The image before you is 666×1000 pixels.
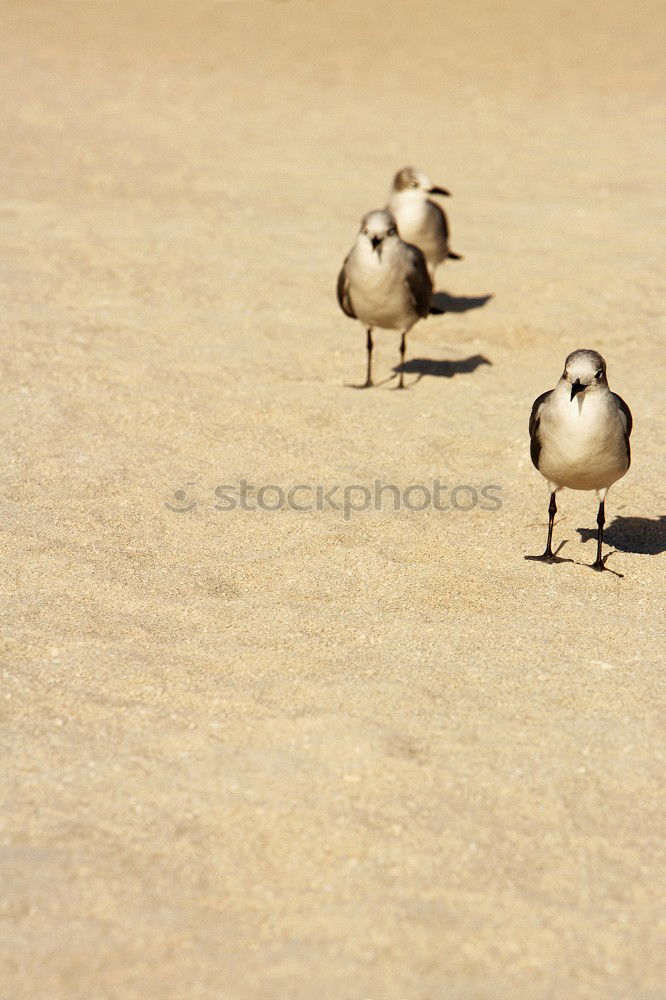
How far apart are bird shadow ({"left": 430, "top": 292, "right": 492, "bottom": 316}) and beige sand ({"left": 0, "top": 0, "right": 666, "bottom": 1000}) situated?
0.05m

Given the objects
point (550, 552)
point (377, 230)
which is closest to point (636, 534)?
point (550, 552)

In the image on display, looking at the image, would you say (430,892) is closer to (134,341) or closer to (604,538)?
(604,538)

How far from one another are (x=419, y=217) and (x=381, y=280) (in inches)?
83.2

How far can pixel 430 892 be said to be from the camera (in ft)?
12.8

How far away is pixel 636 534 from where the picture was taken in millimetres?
6832

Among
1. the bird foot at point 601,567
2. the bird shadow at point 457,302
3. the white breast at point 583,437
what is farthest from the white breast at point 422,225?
the bird foot at point 601,567

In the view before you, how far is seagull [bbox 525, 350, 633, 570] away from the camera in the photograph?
5.88 meters

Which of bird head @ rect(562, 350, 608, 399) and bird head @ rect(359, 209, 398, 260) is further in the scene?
bird head @ rect(359, 209, 398, 260)

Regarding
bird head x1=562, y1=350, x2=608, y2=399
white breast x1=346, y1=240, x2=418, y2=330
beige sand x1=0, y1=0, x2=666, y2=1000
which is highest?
white breast x1=346, y1=240, x2=418, y2=330

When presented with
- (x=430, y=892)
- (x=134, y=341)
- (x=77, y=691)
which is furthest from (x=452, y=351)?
(x=430, y=892)

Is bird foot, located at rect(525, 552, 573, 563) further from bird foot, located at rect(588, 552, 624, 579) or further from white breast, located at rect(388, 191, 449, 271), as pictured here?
white breast, located at rect(388, 191, 449, 271)

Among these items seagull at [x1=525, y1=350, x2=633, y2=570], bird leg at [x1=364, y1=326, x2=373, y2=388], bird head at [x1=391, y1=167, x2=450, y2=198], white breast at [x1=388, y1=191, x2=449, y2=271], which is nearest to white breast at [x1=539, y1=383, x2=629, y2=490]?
seagull at [x1=525, y1=350, x2=633, y2=570]

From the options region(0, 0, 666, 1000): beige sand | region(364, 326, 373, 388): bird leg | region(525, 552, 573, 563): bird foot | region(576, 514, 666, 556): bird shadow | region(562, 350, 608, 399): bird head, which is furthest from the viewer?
region(364, 326, 373, 388): bird leg

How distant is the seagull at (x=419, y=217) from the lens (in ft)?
35.1
